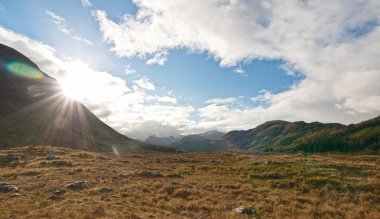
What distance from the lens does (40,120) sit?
149250 millimetres

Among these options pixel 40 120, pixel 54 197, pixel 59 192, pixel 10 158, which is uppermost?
pixel 40 120

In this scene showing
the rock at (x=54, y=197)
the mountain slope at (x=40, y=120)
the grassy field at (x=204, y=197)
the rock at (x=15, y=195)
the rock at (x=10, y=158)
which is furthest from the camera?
the mountain slope at (x=40, y=120)

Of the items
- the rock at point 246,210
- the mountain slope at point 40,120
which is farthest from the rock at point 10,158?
the mountain slope at point 40,120

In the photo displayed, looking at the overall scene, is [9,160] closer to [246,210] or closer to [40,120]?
[246,210]

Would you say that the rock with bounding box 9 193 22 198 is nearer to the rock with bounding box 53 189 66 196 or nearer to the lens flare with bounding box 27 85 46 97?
the rock with bounding box 53 189 66 196

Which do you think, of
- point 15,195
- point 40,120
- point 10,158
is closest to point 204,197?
point 15,195

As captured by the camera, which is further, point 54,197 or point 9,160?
point 9,160

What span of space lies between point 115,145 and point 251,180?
146m

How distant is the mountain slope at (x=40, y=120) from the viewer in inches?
5017

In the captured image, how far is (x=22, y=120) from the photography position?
140 metres

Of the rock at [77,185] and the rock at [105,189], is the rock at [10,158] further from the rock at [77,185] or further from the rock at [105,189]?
the rock at [105,189]

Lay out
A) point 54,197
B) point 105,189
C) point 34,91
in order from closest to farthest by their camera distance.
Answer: point 54,197, point 105,189, point 34,91

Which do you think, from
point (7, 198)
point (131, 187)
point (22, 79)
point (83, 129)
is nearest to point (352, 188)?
point (131, 187)

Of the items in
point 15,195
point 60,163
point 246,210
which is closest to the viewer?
point 246,210
